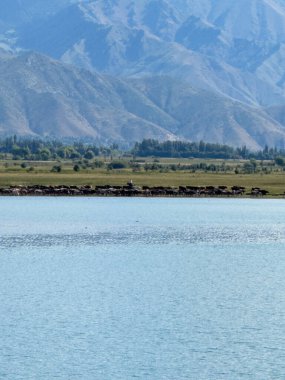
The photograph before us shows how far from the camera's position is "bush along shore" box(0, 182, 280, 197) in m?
118

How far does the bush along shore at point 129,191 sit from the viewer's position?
118 metres

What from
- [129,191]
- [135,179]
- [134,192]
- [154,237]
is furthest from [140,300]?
[135,179]

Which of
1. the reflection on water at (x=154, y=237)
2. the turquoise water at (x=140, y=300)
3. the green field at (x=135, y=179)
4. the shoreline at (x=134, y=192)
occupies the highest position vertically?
the green field at (x=135, y=179)

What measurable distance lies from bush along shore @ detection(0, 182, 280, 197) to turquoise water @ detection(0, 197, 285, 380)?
31.1m

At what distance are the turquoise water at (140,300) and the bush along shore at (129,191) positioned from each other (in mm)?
31084

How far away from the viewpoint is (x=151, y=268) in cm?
6047

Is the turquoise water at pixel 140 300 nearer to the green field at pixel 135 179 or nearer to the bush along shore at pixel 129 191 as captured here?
the bush along shore at pixel 129 191

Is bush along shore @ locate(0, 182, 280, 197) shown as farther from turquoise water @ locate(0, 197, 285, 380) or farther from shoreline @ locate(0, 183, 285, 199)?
turquoise water @ locate(0, 197, 285, 380)

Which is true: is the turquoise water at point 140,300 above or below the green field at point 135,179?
below

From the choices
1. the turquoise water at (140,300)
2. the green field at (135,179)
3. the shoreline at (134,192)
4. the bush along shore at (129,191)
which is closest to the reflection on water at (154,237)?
the turquoise water at (140,300)

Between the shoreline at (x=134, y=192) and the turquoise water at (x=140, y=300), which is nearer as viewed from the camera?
the turquoise water at (x=140, y=300)

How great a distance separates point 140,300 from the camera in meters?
49.9

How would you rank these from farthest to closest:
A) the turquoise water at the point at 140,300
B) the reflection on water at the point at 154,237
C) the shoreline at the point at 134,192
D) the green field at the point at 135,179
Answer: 1. the green field at the point at 135,179
2. the shoreline at the point at 134,192
3. the reflection on water at the point at 154,237
4. the turquoise water at the point at 140,300

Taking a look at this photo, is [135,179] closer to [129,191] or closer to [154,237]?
[129,191]
